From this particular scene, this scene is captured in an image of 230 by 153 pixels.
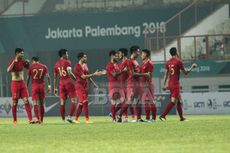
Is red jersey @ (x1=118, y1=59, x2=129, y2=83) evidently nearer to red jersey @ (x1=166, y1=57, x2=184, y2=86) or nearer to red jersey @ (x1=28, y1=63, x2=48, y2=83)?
red jersey @ (x1=166, y1=57, x2=184, y2=86)

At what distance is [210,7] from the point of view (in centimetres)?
4569

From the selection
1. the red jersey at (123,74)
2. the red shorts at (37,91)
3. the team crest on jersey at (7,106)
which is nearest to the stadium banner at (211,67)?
the team crest on jersey at (7,106)

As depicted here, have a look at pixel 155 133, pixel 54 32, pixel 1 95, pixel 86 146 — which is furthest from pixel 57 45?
pixel 86 146

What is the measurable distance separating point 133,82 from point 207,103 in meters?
14.1

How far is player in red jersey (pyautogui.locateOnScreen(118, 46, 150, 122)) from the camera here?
976 inches

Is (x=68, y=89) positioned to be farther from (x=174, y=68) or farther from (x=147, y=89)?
(x=174, y=68)

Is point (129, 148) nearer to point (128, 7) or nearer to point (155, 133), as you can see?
point (155, 133)

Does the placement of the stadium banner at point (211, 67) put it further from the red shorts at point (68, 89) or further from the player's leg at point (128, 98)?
the red shorts at point (68, 89)

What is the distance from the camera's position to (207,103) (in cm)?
3878

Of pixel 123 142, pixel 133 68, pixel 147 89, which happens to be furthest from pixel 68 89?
pixel 123 142

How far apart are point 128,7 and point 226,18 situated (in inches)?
251

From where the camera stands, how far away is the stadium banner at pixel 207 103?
3822 centimetres

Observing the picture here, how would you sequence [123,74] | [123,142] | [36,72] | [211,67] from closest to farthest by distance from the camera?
[123,142] → [36,72] → [123,74] → [211,67]

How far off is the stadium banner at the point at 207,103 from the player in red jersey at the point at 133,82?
13351 millimetres
